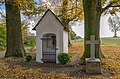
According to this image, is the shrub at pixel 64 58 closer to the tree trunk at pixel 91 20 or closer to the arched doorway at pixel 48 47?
the tree trunk at pixel 91 20

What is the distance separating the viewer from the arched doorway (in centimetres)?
1574

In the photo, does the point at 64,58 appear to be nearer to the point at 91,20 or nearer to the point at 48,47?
the point at 48,47

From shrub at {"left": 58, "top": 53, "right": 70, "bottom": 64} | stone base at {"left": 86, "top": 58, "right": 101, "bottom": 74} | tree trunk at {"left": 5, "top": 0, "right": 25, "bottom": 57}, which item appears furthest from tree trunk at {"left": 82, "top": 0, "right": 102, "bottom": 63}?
tree trunk at {"left": 5, "top": 0, "right": 25, "bottom": 57}

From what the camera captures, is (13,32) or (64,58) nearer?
(64,58)

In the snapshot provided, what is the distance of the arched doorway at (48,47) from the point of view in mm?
15742

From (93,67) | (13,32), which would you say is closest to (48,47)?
(13,32)

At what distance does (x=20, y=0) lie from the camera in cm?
1730

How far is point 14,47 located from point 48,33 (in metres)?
3.83

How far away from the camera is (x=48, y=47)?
16.1 meters

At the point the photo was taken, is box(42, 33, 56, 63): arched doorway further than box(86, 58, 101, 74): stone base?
Yes

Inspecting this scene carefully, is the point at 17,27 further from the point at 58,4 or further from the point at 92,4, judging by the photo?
the point at 58,4

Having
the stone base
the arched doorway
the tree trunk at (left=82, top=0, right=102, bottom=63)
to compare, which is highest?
the tree trunk at (left=82, top=0, right=102, bottom=63)

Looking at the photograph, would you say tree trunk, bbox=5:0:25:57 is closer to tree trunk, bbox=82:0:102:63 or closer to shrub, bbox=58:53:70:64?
shrub, bbox=58:53:70:64

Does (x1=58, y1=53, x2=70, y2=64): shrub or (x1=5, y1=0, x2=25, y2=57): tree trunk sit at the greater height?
(x1=5, y1=0, x2=25, y2=57): tree trunk
